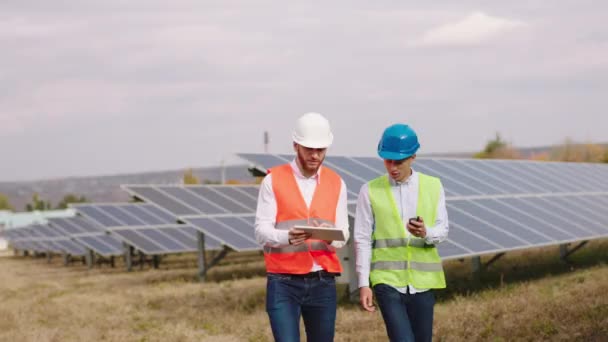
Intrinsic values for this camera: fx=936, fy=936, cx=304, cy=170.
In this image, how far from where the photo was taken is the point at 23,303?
17922mm

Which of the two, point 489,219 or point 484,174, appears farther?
point 484,174

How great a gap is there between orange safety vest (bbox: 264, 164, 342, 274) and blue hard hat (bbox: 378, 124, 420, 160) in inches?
17.3

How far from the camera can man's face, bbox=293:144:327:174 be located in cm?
543

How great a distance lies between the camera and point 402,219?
5688 mm

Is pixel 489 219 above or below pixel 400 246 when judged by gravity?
below

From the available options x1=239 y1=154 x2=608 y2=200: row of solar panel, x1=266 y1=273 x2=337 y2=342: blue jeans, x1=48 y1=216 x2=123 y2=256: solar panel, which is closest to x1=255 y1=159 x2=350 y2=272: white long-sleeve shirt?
x1=266 y1=273 x2=337 y2=342: blue jeans

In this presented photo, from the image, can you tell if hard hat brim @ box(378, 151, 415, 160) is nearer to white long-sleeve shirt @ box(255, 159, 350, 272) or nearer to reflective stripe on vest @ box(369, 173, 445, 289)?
reflective stripe on vest @ box(369, 173, 445, 289)

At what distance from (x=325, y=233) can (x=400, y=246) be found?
64 centimetres

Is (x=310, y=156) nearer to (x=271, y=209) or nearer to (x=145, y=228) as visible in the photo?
(x=271, y=209)

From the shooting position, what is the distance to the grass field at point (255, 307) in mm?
10172

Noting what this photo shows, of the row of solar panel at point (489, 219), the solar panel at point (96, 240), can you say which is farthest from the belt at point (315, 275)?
the solar panel at point (96, 240)

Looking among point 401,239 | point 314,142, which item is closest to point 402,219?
point 401,239

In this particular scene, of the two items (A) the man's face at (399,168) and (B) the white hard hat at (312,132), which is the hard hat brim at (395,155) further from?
(B) the white hard hat at (312,132)

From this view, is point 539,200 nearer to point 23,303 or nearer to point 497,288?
point 497,288
